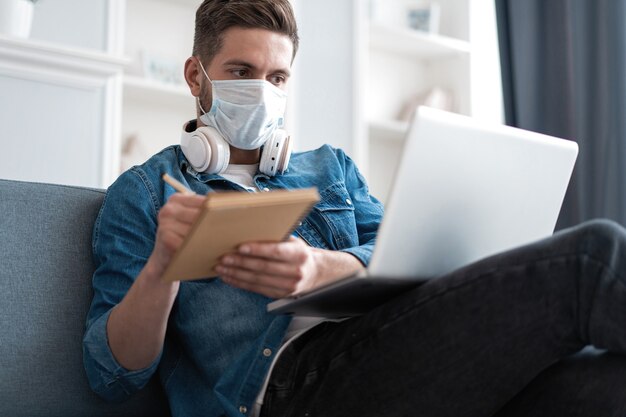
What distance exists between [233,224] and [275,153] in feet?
2.00

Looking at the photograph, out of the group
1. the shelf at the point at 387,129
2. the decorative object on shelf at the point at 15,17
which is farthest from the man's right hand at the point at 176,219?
the shelf at the point at 387,129

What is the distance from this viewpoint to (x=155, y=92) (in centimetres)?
303

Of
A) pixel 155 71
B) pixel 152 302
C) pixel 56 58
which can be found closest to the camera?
pixel 152 302

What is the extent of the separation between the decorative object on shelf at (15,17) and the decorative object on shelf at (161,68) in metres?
0.74

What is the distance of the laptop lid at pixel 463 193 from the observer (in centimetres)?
94

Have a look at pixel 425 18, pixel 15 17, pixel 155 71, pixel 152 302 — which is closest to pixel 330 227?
pixel 152 302

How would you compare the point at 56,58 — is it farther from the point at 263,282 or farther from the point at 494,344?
the point at 494,344

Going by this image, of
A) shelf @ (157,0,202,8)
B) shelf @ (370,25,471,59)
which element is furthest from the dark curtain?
shelf @ (157,0,202,8)

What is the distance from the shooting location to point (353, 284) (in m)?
0.93

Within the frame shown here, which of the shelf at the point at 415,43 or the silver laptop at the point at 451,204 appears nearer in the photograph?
the silver laptop at the point at 451,204

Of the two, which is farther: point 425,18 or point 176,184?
point 425,18

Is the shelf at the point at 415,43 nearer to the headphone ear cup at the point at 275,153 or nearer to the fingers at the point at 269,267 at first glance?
the headphone ear cup at the point at 275,153

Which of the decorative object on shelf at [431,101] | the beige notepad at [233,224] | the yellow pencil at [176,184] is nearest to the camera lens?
the beige notepad at [233,224]

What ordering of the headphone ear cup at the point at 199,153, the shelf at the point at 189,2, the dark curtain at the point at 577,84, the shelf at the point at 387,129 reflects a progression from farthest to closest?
the shelf at the point at 387,129 < the shelf at the point at 189,2 < the dark curtain at the point at 577,84 < the headphone ear cup at the point at 199,153
